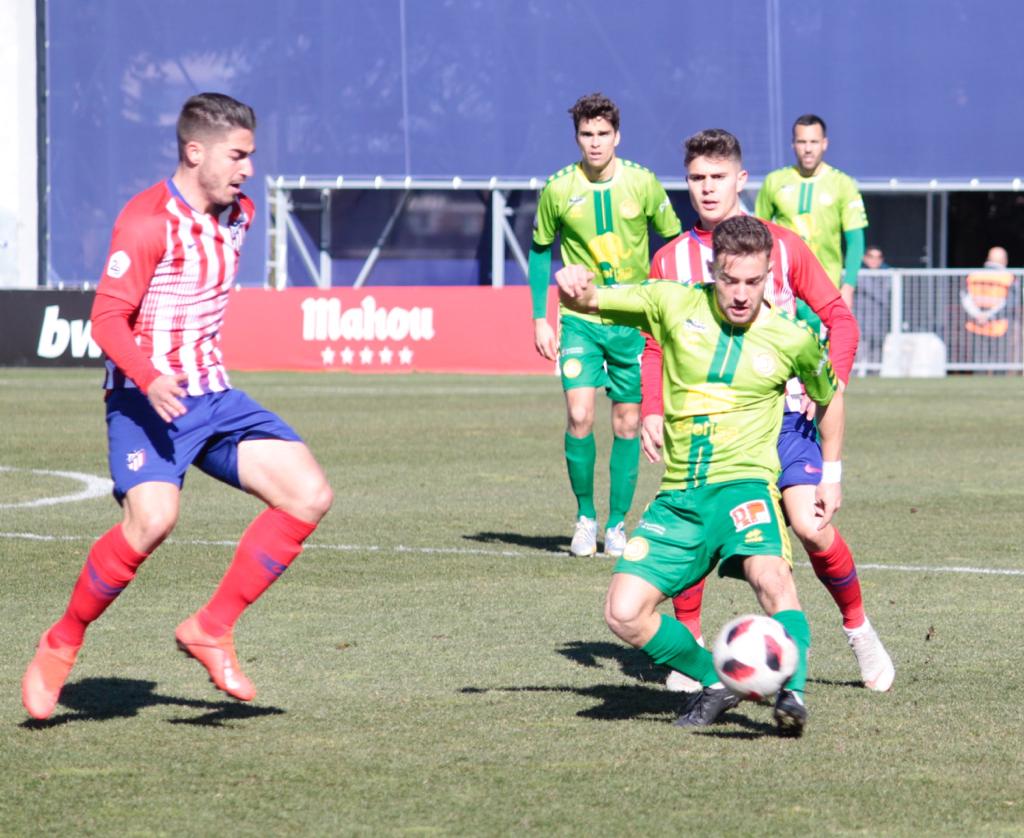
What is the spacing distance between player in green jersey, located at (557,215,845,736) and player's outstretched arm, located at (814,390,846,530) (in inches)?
1.1

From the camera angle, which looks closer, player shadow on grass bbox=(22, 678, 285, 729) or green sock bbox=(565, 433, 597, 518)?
player shadow on grass bbox=(22, 678, 285, 729)

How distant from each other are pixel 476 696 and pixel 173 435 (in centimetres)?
125

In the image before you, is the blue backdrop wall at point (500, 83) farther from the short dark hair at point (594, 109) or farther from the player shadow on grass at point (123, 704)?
the player shadow on grass at point (123, 704)

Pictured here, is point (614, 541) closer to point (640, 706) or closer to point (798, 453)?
point (798, 453)

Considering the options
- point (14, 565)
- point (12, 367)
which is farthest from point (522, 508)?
point (12, 367)

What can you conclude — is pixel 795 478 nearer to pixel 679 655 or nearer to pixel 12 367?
pixel 679 655

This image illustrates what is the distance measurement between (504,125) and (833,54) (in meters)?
5.84

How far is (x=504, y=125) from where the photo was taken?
107ft

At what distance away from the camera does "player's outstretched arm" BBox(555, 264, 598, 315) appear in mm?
5414

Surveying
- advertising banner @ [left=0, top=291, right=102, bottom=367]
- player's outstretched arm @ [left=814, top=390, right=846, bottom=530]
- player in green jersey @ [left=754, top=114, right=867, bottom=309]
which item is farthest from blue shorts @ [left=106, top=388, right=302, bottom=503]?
advertising banner @ [left=0, top=291, right=102, bottom=367]

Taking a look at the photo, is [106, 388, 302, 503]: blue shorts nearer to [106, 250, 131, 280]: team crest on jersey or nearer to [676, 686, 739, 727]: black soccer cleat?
[106, 250, 131, 280]: team crest on jersey

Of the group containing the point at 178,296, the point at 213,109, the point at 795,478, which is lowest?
the point at 795,478

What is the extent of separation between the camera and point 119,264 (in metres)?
5.38

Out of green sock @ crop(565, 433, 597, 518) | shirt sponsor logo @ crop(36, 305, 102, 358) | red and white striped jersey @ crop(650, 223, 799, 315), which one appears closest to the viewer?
red and white striped jersey @ crop(650, 223, 799, 315)
